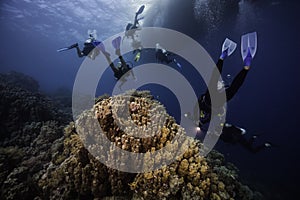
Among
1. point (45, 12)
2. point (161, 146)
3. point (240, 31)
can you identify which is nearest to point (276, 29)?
point (240, 31)

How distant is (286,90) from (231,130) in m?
62.2

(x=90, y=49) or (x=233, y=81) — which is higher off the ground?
(x=90, y=49)

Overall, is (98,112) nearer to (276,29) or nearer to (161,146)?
(161,146)

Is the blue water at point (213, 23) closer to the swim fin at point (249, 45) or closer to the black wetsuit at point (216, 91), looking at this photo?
the black wetsuit at point (216, 91)

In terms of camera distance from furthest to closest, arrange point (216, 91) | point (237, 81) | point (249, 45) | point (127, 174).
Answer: point (216, 91)
point (249, 45)
point (237, 81)
point (127, 174)

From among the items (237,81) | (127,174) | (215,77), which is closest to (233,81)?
(237,81)

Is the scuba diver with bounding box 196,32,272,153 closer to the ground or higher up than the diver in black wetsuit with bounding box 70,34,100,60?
closer to the ground

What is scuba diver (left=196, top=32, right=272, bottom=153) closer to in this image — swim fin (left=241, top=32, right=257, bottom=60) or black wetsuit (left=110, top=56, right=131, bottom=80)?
swim fin (left=241, top=32, right=257, bottom=60)

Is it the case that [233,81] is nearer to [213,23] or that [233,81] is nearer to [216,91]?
[216,91]

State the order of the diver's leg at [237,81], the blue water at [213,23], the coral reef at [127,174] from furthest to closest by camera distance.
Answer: the blue water at [213,23], the diver's leg at [237,81], the coral reef at [127,174]

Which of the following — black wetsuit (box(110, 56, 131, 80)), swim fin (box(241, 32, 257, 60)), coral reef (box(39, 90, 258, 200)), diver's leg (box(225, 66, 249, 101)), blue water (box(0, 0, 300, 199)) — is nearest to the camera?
coral reef (box(39, 90, 258, 200))

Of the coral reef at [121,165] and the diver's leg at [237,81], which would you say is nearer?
the coral reef at [121,165]

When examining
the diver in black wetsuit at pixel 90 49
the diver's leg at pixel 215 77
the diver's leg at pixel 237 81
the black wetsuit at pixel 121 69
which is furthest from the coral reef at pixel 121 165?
the diver in black wetsuit at pixel 90 49

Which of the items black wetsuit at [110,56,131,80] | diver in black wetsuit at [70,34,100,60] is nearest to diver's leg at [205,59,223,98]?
black wetsuit at [110,56,131,80]
